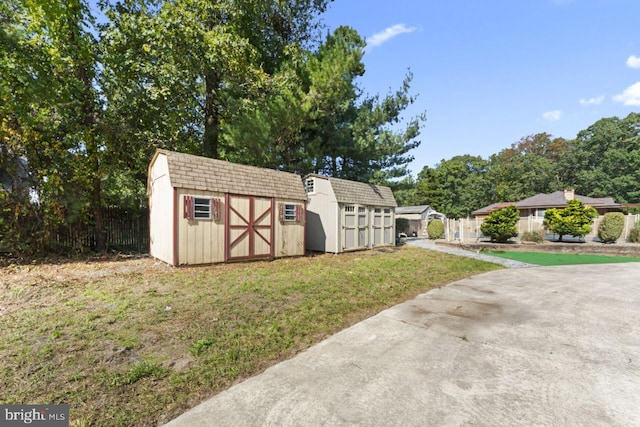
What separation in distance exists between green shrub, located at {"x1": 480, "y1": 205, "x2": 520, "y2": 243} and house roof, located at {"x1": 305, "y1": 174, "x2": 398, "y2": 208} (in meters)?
5.97

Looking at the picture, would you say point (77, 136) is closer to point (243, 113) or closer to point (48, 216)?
point (48, 216)

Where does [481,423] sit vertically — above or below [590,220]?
below

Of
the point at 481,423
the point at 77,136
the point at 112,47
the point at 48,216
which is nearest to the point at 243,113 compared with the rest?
the point at 112,47

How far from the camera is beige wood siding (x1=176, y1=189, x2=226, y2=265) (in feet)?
25.9

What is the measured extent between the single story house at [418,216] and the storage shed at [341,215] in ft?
54.8

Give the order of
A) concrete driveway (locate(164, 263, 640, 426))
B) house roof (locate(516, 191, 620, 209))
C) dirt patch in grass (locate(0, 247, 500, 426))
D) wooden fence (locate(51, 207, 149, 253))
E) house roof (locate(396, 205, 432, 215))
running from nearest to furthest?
concrete driveway (locate(164, 263, 640, 426)) < dirt patch in grass (locate(0, 247, 500, 426)) < wooden fence (locate(51, 207, 149, 253)) < house roof (locate(516, 191, 620, 209)) < house roof (locate(396, 205, 432, 215))

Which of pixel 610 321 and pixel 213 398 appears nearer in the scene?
pixel 213 398

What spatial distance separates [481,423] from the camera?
206 cm

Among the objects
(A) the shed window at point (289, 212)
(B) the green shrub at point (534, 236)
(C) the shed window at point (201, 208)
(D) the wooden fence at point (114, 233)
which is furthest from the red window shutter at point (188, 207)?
(B) the green shrub at point (534, 236)

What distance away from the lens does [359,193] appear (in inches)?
525

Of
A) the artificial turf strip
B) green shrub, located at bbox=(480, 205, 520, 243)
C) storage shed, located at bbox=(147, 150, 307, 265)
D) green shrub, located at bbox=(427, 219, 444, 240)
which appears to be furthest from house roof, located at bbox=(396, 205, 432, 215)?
storage shed, located at bbox=(147, 150, 307, 265)

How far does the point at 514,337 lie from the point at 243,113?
12439 mm

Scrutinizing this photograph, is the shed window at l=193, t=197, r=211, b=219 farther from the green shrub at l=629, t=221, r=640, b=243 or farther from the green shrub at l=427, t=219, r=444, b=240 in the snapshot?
the green shrub at l=629, t=221, r=640, b=243

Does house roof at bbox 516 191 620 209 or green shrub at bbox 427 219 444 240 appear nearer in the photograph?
green shrub at bbox 427 219 444 240
